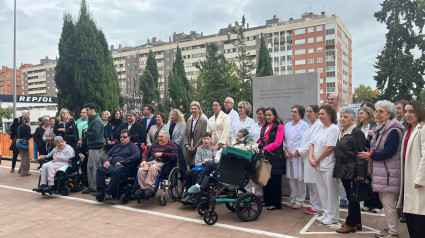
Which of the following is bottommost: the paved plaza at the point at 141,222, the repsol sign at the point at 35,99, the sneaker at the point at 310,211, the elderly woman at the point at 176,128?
the paved plaza at the point at 141,222

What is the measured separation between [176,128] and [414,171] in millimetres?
4707

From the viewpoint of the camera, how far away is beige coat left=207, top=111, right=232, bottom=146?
6461 mm

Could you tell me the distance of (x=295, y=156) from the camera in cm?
575

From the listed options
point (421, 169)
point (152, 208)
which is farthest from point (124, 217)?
point (421, 169)

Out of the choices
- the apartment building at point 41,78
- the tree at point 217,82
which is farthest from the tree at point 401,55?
the apartment building at point 41,78

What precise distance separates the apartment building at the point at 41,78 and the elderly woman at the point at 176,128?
122 metres

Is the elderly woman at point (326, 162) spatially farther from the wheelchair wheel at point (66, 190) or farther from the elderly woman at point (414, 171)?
the wheelchair wheel at point (66, 190)

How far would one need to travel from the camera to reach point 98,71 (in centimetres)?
2089

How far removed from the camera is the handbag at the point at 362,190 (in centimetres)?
432

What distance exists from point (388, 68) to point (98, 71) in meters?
20.0

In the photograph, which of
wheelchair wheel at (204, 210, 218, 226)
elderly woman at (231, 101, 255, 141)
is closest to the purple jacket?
wheelchair wheel at (204, 210, 218, 226)

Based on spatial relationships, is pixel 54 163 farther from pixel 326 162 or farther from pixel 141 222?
pixel 326 162

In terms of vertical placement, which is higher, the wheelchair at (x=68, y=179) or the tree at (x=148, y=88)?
the tree at (x=148, y=88)

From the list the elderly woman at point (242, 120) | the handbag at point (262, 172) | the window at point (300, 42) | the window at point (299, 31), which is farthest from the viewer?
the window at point (300, 42)
